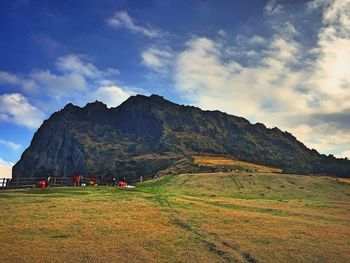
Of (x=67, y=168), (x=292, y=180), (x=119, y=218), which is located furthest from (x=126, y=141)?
(x=119, y=218)

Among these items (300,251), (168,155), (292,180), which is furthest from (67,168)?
(300,251)

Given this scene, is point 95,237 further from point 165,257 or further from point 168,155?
point 168,155

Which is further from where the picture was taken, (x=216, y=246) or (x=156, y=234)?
(x=156, y=234)

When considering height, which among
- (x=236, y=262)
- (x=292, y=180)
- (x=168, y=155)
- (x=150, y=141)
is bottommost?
(x=236, y=262)

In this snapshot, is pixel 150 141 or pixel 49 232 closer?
Answer: pixel 49 232

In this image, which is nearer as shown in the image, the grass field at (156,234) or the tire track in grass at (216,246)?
the tire track in grass at (216,246)

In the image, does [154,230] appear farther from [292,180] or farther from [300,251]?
[292,180]

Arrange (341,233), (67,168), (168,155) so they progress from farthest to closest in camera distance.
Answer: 1. (67,168)
2. (168,155)
3. (341,233)

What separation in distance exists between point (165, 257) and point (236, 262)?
3.03 meters

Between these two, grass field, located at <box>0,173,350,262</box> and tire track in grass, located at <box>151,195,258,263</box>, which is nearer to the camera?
tire track in grass, located at <box>151,195,258,263</box>

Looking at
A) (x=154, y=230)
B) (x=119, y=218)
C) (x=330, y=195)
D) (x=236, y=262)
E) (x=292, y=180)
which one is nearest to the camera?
(x=236, y=262)

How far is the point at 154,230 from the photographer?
21656 millimetres

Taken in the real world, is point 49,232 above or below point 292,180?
below

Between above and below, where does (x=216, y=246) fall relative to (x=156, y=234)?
below
